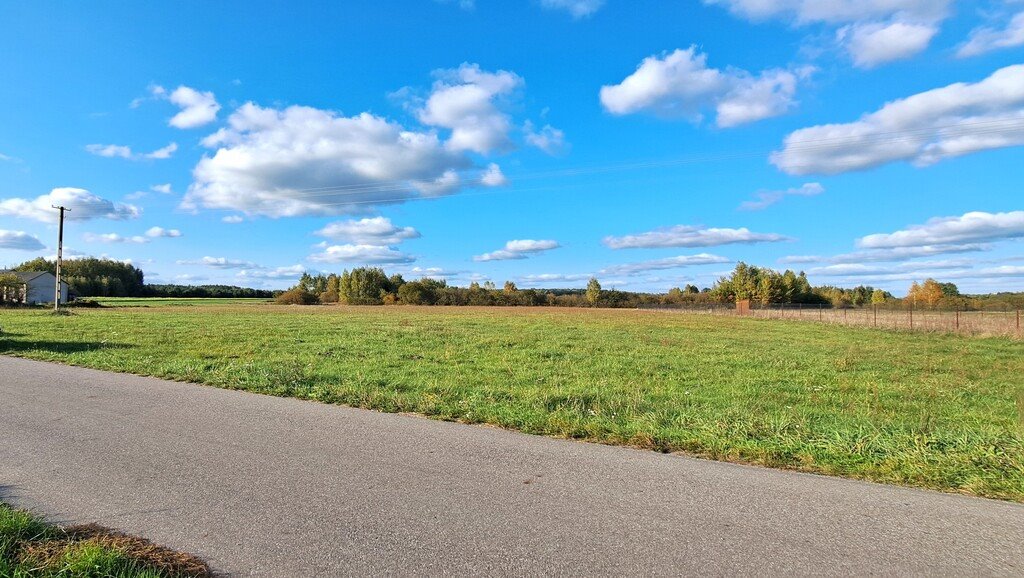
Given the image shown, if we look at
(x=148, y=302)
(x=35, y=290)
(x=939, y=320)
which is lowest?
(x=148, y=302)

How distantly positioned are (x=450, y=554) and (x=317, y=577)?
0.77m

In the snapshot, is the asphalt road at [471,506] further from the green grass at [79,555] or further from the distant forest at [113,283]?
the distant forest at [113,283]

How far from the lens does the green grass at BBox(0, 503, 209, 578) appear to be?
3.03 metres

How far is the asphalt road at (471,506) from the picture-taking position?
3277 millimetres

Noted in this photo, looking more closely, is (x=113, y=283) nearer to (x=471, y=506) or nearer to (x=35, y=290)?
(x=35, y=290)

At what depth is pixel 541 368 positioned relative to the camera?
1290 cm

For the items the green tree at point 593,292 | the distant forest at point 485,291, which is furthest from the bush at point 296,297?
the green tree at point 593,292

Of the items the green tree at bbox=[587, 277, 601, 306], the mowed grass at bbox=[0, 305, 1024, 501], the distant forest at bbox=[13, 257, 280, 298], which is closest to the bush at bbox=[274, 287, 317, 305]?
the distant forest at bbox=[13, 257, 280, 298]

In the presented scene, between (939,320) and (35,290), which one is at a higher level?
(35,290)

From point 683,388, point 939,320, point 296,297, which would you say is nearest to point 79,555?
point 683,388

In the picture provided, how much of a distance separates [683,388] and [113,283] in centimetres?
13777

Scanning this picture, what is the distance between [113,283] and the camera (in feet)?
381

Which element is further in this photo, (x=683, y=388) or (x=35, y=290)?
(x=35, y=290)

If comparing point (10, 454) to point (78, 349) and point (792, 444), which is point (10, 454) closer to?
point (792, 444)
